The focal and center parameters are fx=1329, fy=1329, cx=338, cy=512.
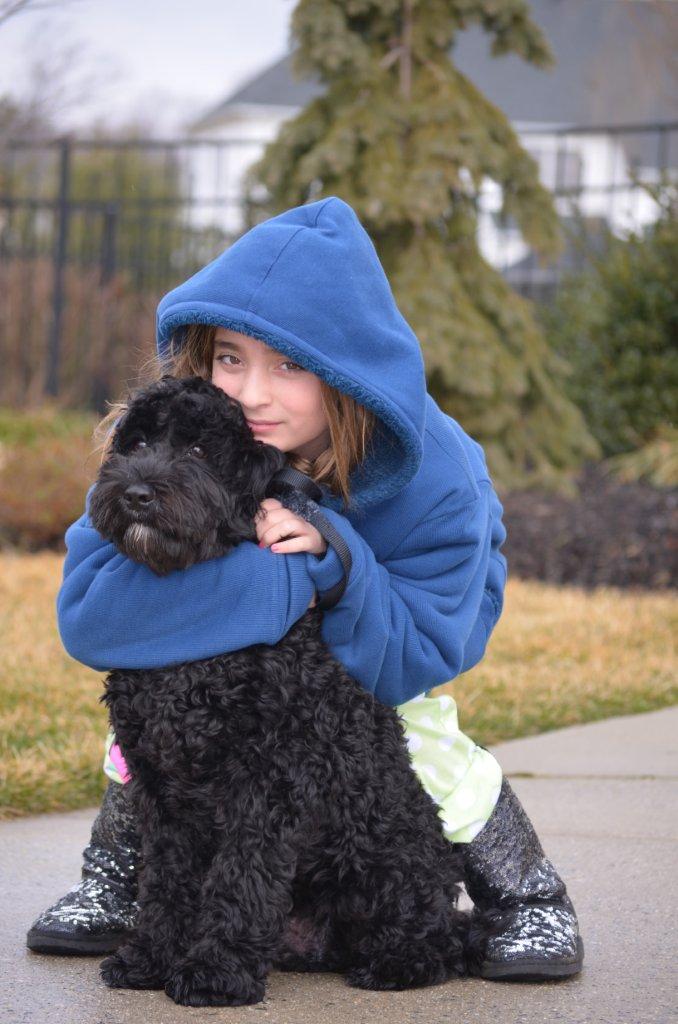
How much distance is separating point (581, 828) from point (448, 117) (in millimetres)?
6541

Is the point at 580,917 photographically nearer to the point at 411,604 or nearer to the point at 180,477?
the point at 411,604

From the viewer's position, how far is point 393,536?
2961mm

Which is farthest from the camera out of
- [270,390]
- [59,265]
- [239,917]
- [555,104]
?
[555,104]

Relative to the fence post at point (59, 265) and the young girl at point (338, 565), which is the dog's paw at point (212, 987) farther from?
the fence post at point (59, 265)

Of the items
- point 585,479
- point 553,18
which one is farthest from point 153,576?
point 553,18

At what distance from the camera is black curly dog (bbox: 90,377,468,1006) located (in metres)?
2.59

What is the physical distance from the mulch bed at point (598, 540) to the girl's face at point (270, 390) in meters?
5.61

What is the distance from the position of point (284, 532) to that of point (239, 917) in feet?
2.50

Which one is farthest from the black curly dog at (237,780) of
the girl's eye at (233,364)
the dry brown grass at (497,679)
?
the dry brown grass at (497,679)

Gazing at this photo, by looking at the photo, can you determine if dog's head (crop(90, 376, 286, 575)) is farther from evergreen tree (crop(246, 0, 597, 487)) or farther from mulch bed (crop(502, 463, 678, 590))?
evergreen tree (crop(246, 0, 597, 487))

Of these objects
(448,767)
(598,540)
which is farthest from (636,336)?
(448,767)

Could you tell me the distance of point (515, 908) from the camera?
2988 mm

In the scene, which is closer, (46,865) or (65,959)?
(65,959)

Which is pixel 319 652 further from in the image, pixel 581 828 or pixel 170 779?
pixel 581 828
